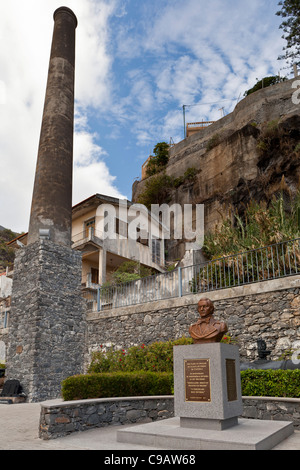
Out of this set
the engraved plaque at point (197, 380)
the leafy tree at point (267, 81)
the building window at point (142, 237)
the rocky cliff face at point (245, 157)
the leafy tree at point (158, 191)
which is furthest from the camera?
the leafy tree at point (158, 191)

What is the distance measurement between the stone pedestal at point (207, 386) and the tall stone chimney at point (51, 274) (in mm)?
9119

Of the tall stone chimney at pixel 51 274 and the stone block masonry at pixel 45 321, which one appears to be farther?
the tall stone chimney at pixel 51 274

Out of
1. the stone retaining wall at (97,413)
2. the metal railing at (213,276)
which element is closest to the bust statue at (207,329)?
the stone retaining wall at (97,413)

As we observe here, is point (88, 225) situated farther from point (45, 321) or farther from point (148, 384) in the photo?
point (148, 384)

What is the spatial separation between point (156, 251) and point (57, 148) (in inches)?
475

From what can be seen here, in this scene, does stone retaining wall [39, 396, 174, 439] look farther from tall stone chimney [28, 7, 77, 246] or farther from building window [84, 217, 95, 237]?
building window [84, 217, 95, 237]

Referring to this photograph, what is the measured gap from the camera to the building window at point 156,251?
26.6 metres

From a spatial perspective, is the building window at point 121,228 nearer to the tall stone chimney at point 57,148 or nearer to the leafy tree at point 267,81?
the tall stone chimney at point 57,148

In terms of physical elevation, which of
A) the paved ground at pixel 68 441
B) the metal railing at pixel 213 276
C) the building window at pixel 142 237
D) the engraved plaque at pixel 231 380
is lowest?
the paved ground at pixel 68 441

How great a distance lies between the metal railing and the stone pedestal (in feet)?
15.6

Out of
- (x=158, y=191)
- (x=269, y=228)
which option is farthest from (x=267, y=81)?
(x=269, y=228)

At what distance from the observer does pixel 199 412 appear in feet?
17.9

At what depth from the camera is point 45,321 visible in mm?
14109
